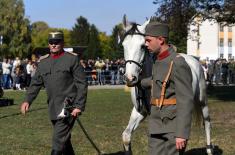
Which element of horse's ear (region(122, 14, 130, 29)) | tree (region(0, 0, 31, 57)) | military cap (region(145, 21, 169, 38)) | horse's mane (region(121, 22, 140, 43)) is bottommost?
military cap (region(145, 21, 169, 38))

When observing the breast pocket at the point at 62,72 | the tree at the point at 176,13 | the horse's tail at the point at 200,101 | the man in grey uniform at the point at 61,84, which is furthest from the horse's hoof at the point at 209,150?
the tree at the point at 176,13

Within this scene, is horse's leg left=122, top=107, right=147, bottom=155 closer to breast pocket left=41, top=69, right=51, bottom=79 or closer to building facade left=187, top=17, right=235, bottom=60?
breast pocket left=41, top=69, right=51, bottom=79

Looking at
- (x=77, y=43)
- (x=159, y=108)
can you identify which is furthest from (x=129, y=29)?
(x=77, y=43)

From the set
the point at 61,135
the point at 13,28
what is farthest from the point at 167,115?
the point at 13,28

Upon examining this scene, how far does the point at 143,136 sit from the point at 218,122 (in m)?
3.80

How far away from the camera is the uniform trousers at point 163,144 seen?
6.08m

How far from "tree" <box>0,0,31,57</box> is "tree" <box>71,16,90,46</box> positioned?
119ft

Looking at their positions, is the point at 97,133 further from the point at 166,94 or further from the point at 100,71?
the point at 100,71

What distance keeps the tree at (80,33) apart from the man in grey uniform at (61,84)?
378 ft

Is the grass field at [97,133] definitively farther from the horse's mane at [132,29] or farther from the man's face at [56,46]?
the man's face at [56,46]

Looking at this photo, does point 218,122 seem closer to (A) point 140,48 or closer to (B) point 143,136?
(B) point 143,136

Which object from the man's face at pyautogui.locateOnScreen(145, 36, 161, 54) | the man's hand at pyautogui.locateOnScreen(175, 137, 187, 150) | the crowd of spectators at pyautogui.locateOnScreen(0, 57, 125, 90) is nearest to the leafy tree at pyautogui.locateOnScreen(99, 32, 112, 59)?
the crowd of spectators at pyautogui.locateOnScreen(0, 57, 125, 90)

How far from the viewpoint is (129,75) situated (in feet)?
27.8

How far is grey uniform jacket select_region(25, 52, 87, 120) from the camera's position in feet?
26.8
